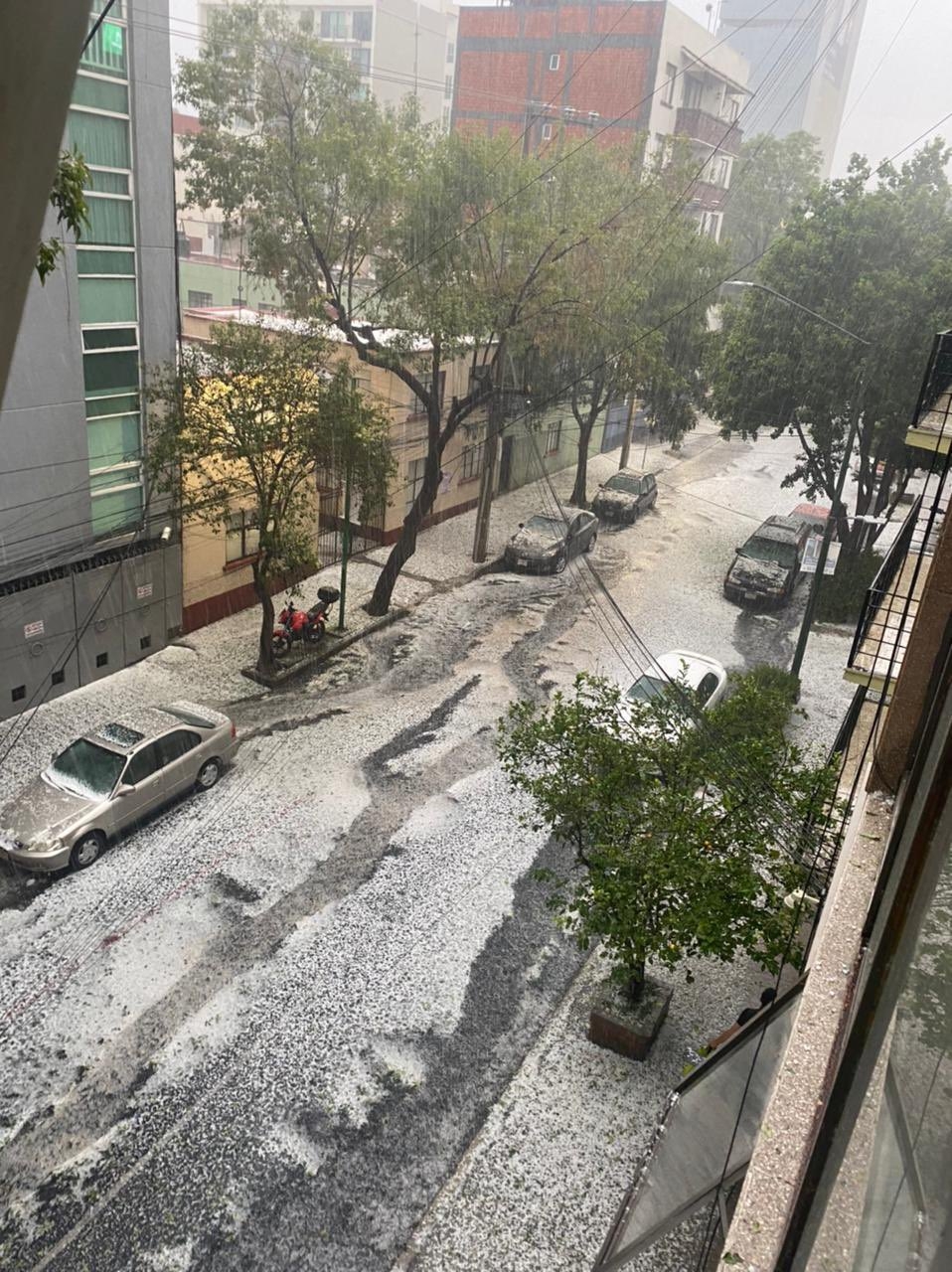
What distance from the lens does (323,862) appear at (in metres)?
4.97

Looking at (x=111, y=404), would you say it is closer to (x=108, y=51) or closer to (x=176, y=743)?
(x=108, y=51)

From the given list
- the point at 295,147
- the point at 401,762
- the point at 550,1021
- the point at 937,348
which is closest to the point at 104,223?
A: the point at 295,147

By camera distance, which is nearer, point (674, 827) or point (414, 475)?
point (674, 827)

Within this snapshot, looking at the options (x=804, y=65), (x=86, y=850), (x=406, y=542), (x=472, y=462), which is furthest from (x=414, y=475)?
(x=804, y=65)

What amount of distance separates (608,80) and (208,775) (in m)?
6.31

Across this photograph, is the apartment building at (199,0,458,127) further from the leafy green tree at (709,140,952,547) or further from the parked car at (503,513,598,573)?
the parked car at (503,513,598,573)

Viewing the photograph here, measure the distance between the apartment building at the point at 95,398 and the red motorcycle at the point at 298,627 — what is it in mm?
1008

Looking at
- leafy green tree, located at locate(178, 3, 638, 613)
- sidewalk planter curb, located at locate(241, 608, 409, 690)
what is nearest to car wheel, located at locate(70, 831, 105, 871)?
sidewalk planter curb, located at locate(241, 608, 409, 690)

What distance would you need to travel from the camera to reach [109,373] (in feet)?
18.9

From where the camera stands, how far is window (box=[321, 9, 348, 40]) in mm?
6609

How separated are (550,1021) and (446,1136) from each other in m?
0.72

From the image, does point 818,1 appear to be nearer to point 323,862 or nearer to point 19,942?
point 323,862

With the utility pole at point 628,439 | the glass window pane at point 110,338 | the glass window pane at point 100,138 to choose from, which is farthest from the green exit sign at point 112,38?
the utility pole at point 628,439

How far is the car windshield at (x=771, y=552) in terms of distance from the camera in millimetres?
7703
